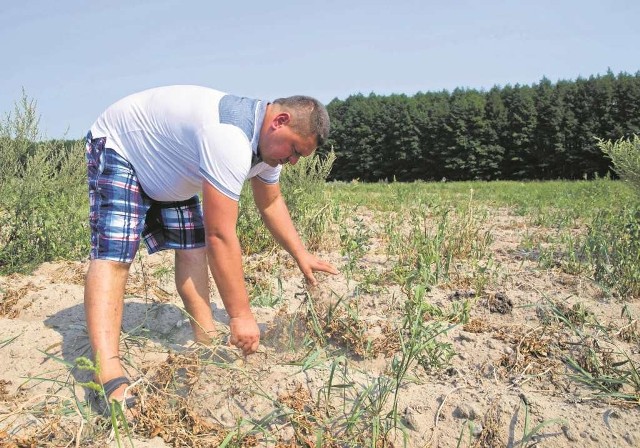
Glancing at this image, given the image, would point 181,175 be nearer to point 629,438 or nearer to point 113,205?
point 113,205

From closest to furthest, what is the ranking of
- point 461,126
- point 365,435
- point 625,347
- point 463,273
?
1. point 365,435
2. point 625,347
3. point 463,273
4. point 461,126

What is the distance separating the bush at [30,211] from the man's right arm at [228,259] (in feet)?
9.30

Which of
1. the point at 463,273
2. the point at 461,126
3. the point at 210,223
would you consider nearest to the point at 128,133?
the point at 210,223

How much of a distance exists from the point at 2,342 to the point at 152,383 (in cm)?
103

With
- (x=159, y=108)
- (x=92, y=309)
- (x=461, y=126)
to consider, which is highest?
(x=461, y=126)

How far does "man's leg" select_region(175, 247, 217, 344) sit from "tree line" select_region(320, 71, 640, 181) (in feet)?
103

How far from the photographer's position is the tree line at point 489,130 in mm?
35219

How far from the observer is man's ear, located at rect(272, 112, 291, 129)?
2.36m

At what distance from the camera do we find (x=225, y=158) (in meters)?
2.22

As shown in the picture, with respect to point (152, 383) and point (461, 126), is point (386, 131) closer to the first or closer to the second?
point (461, 126)

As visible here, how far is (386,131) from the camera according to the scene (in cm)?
4606

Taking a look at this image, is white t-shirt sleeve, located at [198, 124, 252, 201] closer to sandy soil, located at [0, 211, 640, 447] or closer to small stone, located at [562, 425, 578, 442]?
sandy soil, located at [0, 211, 640, 447]

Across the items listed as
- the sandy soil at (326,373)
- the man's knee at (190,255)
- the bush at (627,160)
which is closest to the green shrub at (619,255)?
the sandy soil at (326,373)

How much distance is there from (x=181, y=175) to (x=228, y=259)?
0.53 m
